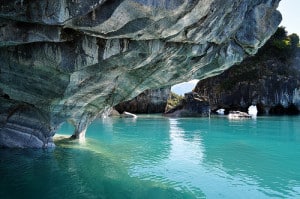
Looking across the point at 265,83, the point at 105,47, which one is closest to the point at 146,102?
the point at 265,83

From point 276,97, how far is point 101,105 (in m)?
62.8

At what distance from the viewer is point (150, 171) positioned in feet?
55.8

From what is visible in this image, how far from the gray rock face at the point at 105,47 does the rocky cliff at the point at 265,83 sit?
61.4 meters

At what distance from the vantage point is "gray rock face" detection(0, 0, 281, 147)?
942cm

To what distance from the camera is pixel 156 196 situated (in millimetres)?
13039

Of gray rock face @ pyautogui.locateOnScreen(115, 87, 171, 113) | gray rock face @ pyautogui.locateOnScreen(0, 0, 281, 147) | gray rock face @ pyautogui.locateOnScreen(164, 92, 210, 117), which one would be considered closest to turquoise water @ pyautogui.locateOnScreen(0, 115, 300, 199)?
gray rock face @ pyautogui.locateOnScreen(0, 0, 281, 147)

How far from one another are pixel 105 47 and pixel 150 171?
773 cm

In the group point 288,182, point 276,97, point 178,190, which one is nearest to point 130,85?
point 178,190

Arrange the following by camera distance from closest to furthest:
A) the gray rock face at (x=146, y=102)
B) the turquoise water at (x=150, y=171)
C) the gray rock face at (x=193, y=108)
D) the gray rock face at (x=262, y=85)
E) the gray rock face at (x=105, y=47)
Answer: the gray rock face at (x=105, y=47), the turquoise water at (x=150, y=171), the gray rock face at (x=193, y=108), the gray rock face at (x=146, y=102), the gray rock face at (x=262, y=85)

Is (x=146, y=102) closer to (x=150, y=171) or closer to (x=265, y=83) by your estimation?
(x=265, y=83)

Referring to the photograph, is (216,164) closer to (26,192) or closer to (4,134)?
(26,192)

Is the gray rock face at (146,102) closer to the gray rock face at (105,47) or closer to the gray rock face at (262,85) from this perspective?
the gray rock face at (262,85)

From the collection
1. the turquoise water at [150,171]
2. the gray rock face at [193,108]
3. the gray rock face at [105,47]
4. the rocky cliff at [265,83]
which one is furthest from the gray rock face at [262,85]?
the gray rock face at [105,47]

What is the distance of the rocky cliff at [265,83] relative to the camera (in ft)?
250
